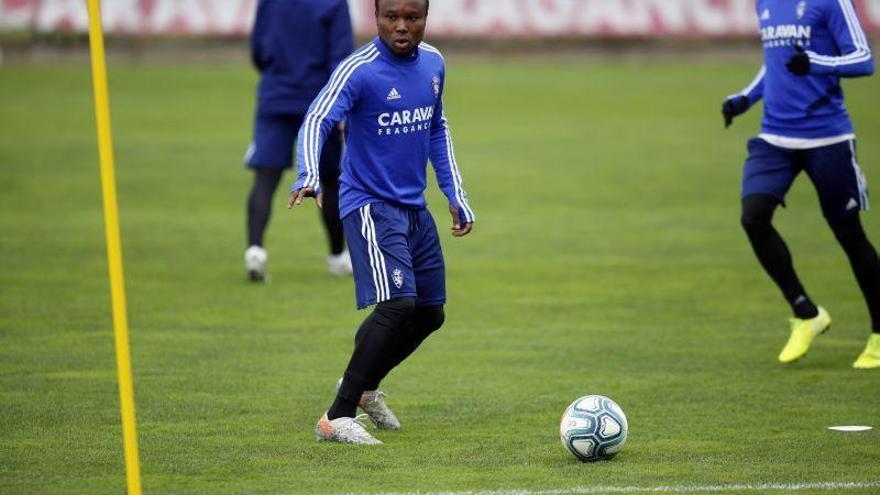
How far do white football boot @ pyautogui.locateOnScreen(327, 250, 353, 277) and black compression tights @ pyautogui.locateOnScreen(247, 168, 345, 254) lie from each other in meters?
0.04

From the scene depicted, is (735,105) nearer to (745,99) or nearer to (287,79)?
(745,99)

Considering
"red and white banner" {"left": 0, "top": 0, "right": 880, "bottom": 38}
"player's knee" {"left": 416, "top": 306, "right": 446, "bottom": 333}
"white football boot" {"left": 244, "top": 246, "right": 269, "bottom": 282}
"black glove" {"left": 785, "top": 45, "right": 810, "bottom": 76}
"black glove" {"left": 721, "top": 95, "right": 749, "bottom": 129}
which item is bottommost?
"red and white banner" {"left": 0, "top": 0, "right": 880, "bottom": 38}

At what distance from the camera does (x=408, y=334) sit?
8.09 m

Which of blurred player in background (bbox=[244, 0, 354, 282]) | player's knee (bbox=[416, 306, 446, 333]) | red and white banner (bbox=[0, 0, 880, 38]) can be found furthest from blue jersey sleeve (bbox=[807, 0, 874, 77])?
red and white banner (bbox=[0, 0, 880, 38])

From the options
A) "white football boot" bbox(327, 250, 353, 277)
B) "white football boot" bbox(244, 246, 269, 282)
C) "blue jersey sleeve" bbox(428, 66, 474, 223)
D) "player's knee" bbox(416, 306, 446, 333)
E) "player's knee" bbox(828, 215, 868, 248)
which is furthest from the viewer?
"white football boot" bbox(327, 250, 353, 277)

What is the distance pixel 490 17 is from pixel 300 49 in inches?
1057

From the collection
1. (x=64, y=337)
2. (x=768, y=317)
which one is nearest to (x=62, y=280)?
(x=64, y=337)

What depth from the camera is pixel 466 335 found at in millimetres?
11102

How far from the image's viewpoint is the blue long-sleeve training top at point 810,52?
9672mm

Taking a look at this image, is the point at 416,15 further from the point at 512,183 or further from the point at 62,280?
the point at 512,183

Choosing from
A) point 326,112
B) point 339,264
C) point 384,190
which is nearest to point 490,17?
point 339,264

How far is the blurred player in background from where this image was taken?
527 inches

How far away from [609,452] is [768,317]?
482cm

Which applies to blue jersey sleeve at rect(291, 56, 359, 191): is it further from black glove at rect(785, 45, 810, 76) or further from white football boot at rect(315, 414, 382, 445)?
black glove at rect(785, 45, 810, 76)
